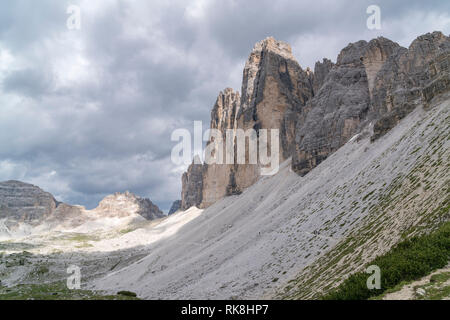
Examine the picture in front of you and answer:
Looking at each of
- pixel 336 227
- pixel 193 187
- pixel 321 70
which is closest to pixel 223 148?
pixel 321 70

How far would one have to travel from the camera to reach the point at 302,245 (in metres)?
26.1

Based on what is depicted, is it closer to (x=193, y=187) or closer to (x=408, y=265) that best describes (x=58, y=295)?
(x=408, y=265)

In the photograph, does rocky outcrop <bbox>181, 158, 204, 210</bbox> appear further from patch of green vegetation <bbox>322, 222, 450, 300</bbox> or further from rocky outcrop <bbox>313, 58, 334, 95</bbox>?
patch of green vegetation <bbox>322, 222, 450, 300</bbox>

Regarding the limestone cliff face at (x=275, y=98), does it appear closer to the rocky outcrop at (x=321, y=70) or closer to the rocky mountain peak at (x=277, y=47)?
the rocky mountain peak at (x=277, y=47)

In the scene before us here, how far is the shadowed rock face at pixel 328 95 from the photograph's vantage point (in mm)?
44406

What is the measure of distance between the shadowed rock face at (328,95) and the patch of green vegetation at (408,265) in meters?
29.4

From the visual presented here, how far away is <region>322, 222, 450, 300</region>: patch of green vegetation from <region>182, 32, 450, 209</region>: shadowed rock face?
96.6 ft

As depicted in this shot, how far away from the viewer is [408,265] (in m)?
10.8

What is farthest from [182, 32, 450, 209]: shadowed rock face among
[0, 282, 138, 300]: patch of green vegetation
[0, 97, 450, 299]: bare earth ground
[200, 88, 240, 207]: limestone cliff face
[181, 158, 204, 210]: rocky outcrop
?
[181, 158, 204, 210]: rocky outcrop

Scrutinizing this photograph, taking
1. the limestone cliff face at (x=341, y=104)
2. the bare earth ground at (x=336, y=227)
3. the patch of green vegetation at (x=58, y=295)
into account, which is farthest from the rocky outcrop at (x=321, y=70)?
the patch of green vegetation at (x=58, y=295)

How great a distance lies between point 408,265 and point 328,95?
2526 inches

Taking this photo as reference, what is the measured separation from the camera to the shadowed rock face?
4441 cm
